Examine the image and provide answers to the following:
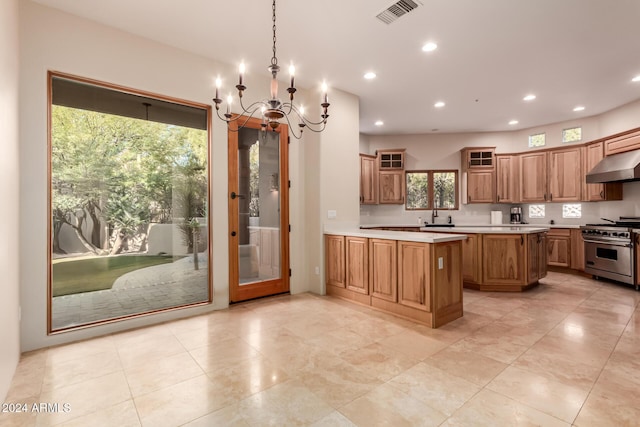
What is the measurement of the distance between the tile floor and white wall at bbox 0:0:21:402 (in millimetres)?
289

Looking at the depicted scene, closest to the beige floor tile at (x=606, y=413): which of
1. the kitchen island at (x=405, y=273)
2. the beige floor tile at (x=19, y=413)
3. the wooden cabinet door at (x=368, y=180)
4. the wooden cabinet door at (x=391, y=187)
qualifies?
the kitchen island at (x=405, y=273)

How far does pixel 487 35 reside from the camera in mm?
3318

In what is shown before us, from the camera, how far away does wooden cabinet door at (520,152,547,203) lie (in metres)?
6.64

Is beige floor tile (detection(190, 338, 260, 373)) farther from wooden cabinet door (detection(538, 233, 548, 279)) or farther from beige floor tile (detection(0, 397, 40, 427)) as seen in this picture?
wooden cabinet door (detection(538, 233, 548, 279))

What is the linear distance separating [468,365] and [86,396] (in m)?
2.82

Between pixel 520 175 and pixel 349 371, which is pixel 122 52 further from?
pixel 520 175

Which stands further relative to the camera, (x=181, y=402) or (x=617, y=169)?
(x=617, y=169)

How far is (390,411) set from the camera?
190 centimetres

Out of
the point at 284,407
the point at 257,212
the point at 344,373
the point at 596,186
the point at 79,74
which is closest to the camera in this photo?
the point at 284,407

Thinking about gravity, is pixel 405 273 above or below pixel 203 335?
above

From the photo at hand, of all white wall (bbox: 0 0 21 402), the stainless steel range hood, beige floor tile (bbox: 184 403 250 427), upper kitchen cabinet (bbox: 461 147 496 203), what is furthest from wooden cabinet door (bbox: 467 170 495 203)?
white wall (bbox: 0 0 21 402)

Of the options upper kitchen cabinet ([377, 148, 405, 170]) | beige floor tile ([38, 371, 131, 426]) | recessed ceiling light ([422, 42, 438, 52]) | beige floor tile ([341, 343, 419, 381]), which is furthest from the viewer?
upper kitchen cabinet ([377, 148, 405, 170])

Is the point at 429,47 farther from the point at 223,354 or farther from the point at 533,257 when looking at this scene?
the point at 223,354

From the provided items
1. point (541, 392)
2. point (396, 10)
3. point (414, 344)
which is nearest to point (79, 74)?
point (396, 10)
